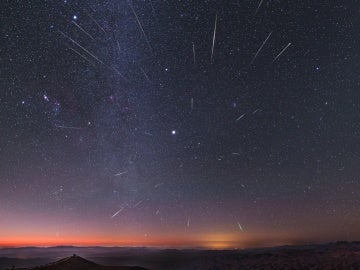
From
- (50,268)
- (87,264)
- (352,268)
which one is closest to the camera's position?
(50,268)

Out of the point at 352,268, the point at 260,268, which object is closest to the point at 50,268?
the point at 260,268

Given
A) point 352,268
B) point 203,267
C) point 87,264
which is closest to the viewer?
point 87,264

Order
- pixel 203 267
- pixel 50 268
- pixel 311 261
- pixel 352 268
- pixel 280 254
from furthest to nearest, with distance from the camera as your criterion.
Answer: pixel 203 267
pixel 280 254
pixel 311 261
pixel 352 268
pixel 50 268

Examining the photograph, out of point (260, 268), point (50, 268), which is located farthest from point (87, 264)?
point (260, 268)

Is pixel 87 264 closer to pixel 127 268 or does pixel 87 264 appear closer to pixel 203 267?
pixel 127 268

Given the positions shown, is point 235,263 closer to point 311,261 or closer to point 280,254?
point 280,254

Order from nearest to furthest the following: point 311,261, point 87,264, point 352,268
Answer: point 87,264 → point 352,268 → point 311,261

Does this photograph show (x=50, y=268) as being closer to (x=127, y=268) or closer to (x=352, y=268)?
(x=127, y=268)

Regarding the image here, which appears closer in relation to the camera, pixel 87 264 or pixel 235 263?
pixel 87 264

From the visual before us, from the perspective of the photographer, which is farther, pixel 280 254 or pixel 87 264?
pixel 280 254
